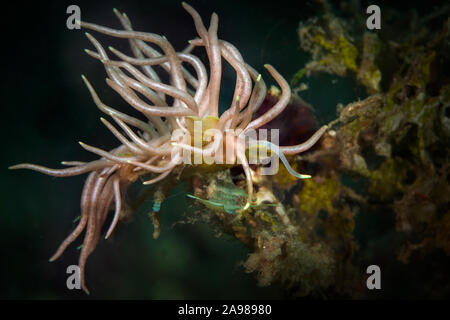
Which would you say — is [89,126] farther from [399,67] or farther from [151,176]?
[399,67]

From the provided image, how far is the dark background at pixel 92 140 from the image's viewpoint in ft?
7.88

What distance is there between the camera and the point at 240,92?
1.65 meters

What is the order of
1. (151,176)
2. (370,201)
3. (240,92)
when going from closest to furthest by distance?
(240,92)
(151,176)
(370,201)

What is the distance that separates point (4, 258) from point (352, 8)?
18.5 feet

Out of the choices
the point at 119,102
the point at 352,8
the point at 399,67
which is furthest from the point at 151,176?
the point at 352,8

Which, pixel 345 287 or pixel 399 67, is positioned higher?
pixel 399 67

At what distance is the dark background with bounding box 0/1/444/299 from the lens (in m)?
2.40

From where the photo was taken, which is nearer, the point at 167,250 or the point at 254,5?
the point at 254,5

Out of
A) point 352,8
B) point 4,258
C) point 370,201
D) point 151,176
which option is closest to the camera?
point 151,176

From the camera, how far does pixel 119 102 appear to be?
2.34m

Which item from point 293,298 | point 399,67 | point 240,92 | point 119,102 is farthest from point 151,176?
point 399,67

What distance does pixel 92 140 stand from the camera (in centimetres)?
253

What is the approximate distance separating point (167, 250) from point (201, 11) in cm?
273
